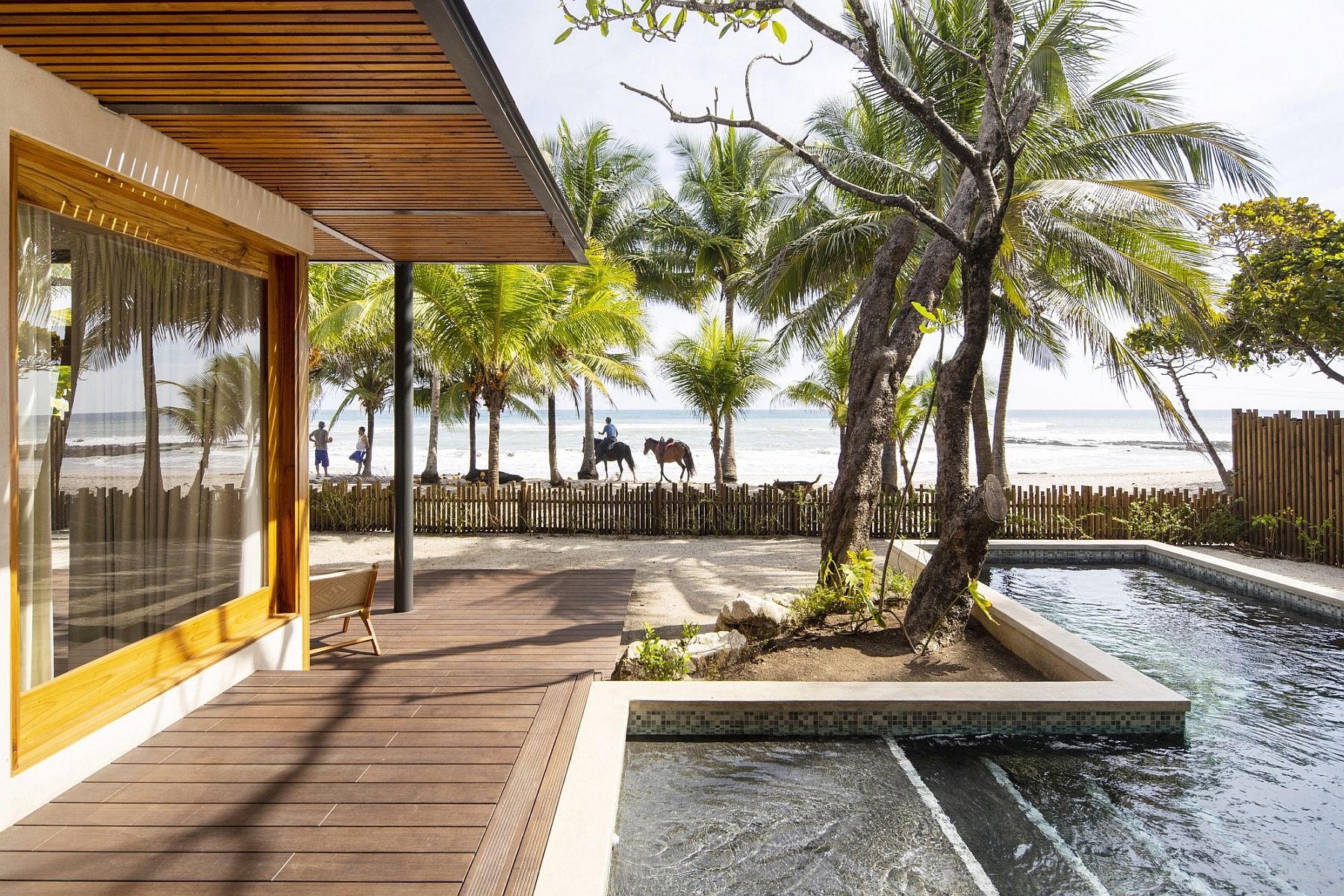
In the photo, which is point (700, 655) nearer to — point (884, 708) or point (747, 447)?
point (884, 708)

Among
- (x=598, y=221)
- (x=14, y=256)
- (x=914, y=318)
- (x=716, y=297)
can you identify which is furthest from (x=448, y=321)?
(x=716, y=297)

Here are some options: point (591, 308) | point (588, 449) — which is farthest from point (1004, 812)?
point (588, 449)

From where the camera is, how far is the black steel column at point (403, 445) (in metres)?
6.20

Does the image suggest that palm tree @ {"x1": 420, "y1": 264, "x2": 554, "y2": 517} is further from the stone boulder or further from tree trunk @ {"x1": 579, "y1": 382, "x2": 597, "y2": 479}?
tree trunk @ {"x1": 579, "y1": 382, "x2": 597, "y2": 479}

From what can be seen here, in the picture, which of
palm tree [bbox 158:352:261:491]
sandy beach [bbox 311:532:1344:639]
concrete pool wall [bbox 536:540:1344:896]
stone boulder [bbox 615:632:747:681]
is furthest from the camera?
sandy beach [bbox 311:532:1344:639]

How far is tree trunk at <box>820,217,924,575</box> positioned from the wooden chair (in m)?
3.52

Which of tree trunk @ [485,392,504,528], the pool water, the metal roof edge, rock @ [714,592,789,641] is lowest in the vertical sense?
the pool water

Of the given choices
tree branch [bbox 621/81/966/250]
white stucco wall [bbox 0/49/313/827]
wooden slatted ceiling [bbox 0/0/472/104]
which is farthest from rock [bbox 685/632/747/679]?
wooden slatted ceiling [bbox 0/0/472/104]

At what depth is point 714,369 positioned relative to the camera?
560 inches

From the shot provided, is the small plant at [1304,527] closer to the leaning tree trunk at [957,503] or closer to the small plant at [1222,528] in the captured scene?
the small plant at [1222,528]

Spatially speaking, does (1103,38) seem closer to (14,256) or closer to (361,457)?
(14,256)

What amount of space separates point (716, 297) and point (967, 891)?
23.9m

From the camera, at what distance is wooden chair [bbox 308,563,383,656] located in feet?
15.9

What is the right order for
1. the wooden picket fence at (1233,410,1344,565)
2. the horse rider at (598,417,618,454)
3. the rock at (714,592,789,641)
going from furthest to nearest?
the horse rider at (598,417,618,454)
the wooden picket fence at (1233,410,1344,565)
the rock at (714,592,789,641)
